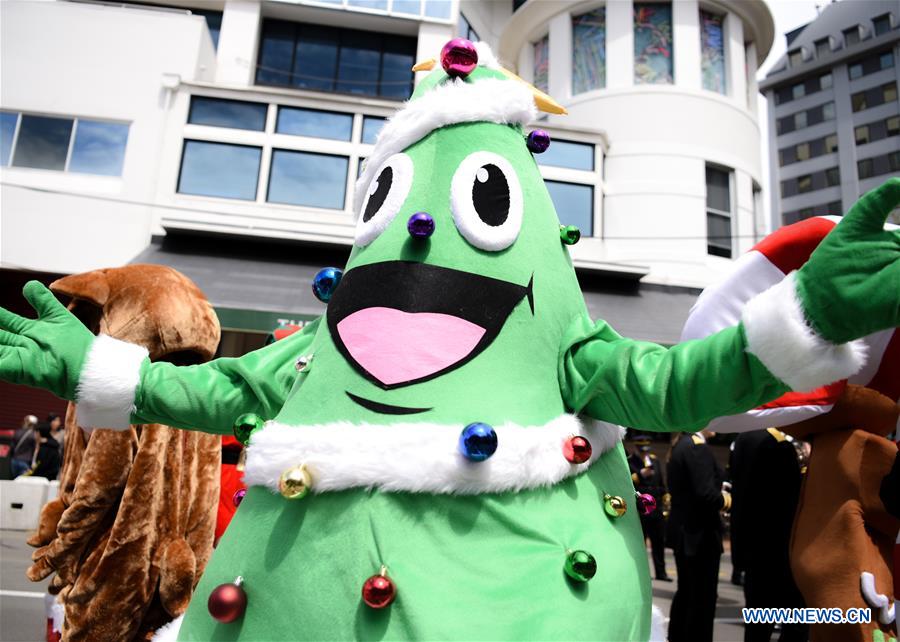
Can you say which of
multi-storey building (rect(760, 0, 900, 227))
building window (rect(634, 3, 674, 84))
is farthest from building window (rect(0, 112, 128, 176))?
multi-storey building (rect(760, 0, 900, 227))

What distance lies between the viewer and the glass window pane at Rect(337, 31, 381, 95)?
50.4 ft

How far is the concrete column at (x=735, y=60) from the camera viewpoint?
50.2ft

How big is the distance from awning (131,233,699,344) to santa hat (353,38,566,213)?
8083mm

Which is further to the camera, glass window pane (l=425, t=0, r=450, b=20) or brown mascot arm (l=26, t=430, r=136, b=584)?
glass window pane (l=425, t=0, r=450, b=20)

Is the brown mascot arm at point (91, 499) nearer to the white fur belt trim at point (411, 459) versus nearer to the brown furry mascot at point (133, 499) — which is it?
the brown furry mascot at point (133, 499)

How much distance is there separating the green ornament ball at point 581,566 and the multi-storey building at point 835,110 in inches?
1654

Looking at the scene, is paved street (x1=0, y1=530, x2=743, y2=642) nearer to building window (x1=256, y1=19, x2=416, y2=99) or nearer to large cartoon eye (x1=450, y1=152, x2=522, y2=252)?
large cartoon eye (x1=450, y1=152, x2=522, y2=252)

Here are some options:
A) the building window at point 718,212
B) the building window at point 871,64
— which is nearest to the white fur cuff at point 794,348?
the building window at point 718,212

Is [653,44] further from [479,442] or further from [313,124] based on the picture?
[479,442]

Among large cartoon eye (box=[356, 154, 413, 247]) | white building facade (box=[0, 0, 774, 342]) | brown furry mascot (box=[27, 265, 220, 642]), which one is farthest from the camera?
white building facade (box=[0, 0, 774, 342])

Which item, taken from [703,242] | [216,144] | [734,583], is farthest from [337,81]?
[734,583]

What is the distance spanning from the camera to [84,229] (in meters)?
12.2

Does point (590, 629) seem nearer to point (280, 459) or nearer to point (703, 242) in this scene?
point (280, 459)

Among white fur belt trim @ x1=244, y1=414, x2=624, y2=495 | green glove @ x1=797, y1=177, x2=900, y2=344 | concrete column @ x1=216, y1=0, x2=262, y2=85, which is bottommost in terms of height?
Result: white fur belt trim @ x1=244, y1=414, x2=624, y2=495
